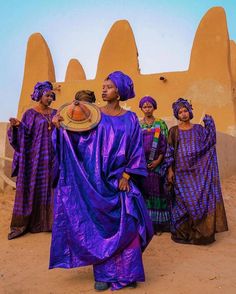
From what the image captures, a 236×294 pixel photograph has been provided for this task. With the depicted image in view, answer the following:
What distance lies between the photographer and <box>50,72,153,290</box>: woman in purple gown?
2.73 m

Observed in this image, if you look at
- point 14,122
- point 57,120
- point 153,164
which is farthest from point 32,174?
point 57,120

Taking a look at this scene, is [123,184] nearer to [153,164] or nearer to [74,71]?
[153,164]

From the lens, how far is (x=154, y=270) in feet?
10.7

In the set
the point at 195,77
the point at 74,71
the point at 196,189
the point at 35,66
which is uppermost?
the point at 74,71

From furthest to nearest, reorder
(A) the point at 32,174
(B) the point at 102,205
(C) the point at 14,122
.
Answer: (A) the point at 32,174
(C) the point at 14,122
(B) the point at 102,205

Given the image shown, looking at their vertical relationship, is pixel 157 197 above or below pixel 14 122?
below

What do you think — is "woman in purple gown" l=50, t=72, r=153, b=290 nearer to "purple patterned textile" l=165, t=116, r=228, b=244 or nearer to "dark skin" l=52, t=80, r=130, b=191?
"dark skin" l=52, t=80, r=130, b=191

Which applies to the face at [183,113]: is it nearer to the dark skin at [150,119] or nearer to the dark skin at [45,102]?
the dark skin at [150,119]

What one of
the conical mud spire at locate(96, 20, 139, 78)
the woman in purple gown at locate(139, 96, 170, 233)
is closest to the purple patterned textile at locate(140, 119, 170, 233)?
the woman in purple gown at locate(139, 96, 170, 233)

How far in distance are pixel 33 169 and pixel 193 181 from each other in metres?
1.90

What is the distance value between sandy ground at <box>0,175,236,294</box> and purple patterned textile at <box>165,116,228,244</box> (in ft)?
0.63

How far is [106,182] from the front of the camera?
9.36ft

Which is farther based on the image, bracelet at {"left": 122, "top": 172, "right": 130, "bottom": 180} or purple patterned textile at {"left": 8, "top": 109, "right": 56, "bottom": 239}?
purple patterned textile at {"left": 8, "top": 109, "right": 56, "bottom": 239}

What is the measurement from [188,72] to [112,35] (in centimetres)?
473
